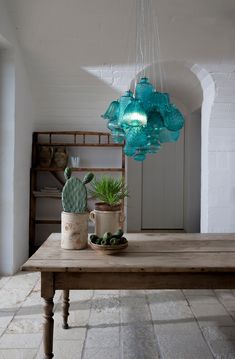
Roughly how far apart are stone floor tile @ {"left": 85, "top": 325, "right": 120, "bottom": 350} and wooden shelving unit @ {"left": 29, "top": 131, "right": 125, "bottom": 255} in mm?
2160

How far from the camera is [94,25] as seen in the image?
3516 mm

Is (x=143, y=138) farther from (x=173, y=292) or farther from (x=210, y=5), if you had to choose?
(x=210, y=5)

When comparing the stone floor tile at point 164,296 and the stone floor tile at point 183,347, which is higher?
the stone floor tile at point 164,296

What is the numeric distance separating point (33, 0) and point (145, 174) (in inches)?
146

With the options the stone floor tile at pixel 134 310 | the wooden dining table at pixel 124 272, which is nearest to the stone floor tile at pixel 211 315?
the stone floor tile at pixel 134 310

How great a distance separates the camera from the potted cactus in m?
1.96

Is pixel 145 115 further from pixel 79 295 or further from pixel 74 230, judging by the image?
pixel 79 295

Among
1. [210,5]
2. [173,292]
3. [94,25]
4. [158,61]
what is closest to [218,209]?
[173,292]

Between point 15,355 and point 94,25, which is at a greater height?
point 94,25

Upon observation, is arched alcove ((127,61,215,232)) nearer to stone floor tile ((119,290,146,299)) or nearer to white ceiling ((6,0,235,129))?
white ceiling ((6,0,235,129))

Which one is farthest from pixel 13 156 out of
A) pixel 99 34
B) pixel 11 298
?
pixel 99 34

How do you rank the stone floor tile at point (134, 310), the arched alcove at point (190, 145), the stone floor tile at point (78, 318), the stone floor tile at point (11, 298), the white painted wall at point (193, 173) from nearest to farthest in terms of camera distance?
1. the stone floor tile at point (78, 318)
2. the stone floor tile at point (134, 310)
3. the stone floor tile at point (11, 298)
4. the arched alcove at point (190, 145)
5. the white painted wall at point (193, 173)

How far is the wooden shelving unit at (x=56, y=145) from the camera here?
173 inches

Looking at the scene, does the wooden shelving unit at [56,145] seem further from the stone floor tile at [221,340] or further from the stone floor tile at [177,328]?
the stone floor tile at [221,340]
